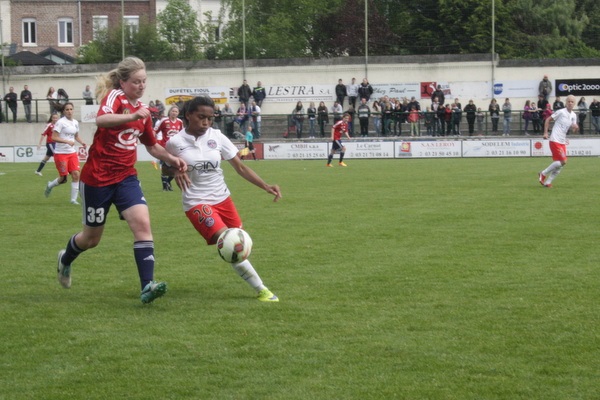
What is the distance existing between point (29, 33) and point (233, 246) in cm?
6613

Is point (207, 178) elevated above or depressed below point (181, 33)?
below

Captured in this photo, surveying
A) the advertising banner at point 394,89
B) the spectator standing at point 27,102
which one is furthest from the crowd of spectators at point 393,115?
the advertising banner at point 394,89

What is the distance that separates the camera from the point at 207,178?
8164 millimetres

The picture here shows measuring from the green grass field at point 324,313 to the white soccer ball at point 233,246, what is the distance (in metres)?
0.40

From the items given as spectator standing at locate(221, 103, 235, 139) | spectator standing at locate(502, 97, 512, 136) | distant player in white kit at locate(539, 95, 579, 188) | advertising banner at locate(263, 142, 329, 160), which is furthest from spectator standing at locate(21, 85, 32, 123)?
A: distant player in white kit at locate(539, 95, 579, 188)

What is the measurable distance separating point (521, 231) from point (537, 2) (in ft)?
169

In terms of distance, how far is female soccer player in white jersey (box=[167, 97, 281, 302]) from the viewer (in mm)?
7961

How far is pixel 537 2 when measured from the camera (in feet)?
200

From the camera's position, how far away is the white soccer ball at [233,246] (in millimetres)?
7664

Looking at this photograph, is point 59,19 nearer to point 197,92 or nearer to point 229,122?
point 197,92

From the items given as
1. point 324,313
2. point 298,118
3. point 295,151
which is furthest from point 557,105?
point 324,313

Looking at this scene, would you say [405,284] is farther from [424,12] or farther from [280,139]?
[424,12]

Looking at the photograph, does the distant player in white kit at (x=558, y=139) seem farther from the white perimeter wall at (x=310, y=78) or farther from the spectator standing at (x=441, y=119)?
the white perimeter wall at (x=310, y=78)

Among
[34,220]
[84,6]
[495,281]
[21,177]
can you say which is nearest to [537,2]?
[84,6]
